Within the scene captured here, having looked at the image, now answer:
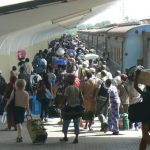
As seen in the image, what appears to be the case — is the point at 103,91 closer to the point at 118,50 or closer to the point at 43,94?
the point at 43,94

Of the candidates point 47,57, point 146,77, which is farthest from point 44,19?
point 47,57

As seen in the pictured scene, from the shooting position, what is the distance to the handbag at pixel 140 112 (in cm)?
1007

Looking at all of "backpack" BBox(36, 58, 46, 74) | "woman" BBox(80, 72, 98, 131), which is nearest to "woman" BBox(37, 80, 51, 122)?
"woman" BBox(80, 72, 98, 131)

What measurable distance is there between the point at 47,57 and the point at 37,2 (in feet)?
57.2

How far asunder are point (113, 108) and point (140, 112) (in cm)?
492

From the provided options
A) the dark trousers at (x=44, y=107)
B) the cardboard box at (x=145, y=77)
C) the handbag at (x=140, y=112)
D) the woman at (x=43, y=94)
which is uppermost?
the cardboard box at (x=145, y=77)

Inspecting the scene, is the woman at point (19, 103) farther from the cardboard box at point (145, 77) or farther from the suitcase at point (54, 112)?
the suitcase at point (54, 112)

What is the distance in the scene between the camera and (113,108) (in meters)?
15.0

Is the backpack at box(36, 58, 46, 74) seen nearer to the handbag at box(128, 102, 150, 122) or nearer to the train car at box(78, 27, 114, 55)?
the handbag at box(128, 102, 150, 122)

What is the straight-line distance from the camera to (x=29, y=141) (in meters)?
13.7

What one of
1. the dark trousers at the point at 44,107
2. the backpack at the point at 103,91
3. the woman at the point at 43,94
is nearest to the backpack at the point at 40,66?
the dark trousers at the point at 44,107

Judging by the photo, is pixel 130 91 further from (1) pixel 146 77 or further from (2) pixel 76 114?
(1) pixel 146 77

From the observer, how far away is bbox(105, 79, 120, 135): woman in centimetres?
1483

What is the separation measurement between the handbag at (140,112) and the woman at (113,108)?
4.56 m
